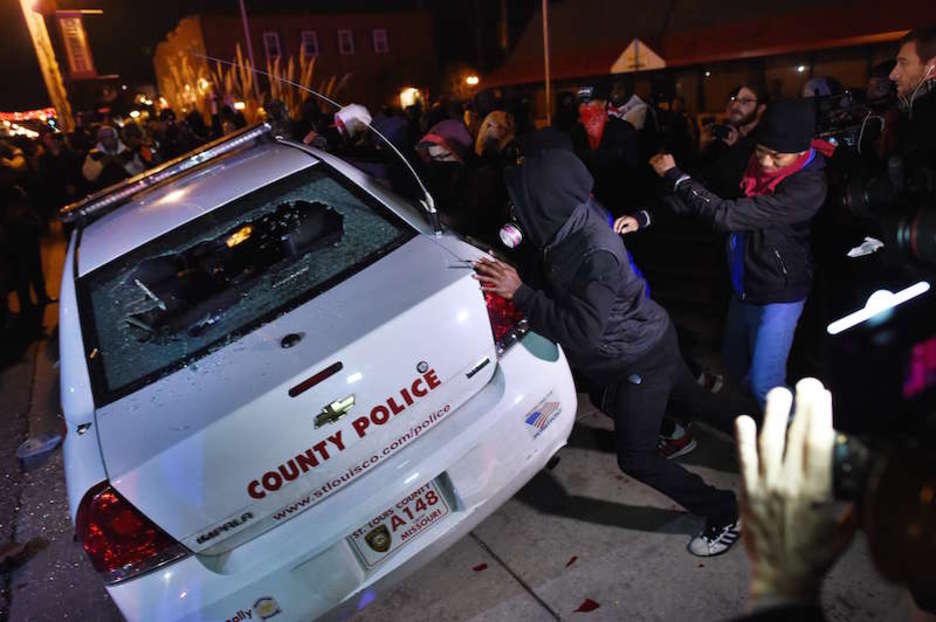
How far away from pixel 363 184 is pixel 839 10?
13112 mm

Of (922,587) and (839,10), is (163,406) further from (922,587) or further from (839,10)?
(839,10)

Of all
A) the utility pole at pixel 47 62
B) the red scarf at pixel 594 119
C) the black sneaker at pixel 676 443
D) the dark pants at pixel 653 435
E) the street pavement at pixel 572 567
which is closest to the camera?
the street pavement at pixel 572 567

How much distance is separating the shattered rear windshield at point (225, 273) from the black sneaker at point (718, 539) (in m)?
1.83

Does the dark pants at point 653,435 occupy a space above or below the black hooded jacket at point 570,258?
below

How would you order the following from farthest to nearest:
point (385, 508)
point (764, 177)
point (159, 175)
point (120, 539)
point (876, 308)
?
point (159, 175) → point (764, 177) → point (385, 508) → point (120, 539) → point (876, 308)

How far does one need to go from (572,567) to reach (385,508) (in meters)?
0.97

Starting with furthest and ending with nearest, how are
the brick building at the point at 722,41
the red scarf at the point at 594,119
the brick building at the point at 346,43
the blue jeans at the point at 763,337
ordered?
the brick building at the point at 346,43 → the brick building at the point at 722,41 → the red scarf at the point at 594,119 → the blue jeans at the point at 763,337

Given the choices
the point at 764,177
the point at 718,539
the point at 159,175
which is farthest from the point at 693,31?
the point at 718,539

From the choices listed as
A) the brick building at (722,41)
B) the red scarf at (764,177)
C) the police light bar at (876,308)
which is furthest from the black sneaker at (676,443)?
the brick building at (722,41)

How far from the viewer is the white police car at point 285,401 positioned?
198 centimetres

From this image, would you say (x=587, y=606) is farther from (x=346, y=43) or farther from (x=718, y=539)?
(x=346, y=43)

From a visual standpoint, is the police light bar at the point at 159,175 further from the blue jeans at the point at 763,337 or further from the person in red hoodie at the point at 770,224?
the blue jeans at the point at 763,337

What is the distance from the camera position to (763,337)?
2918mm

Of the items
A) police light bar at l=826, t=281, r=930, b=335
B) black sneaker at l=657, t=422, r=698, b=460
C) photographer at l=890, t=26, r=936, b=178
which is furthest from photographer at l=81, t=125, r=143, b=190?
police light bar at l=826, t=281, r=930, b=335
